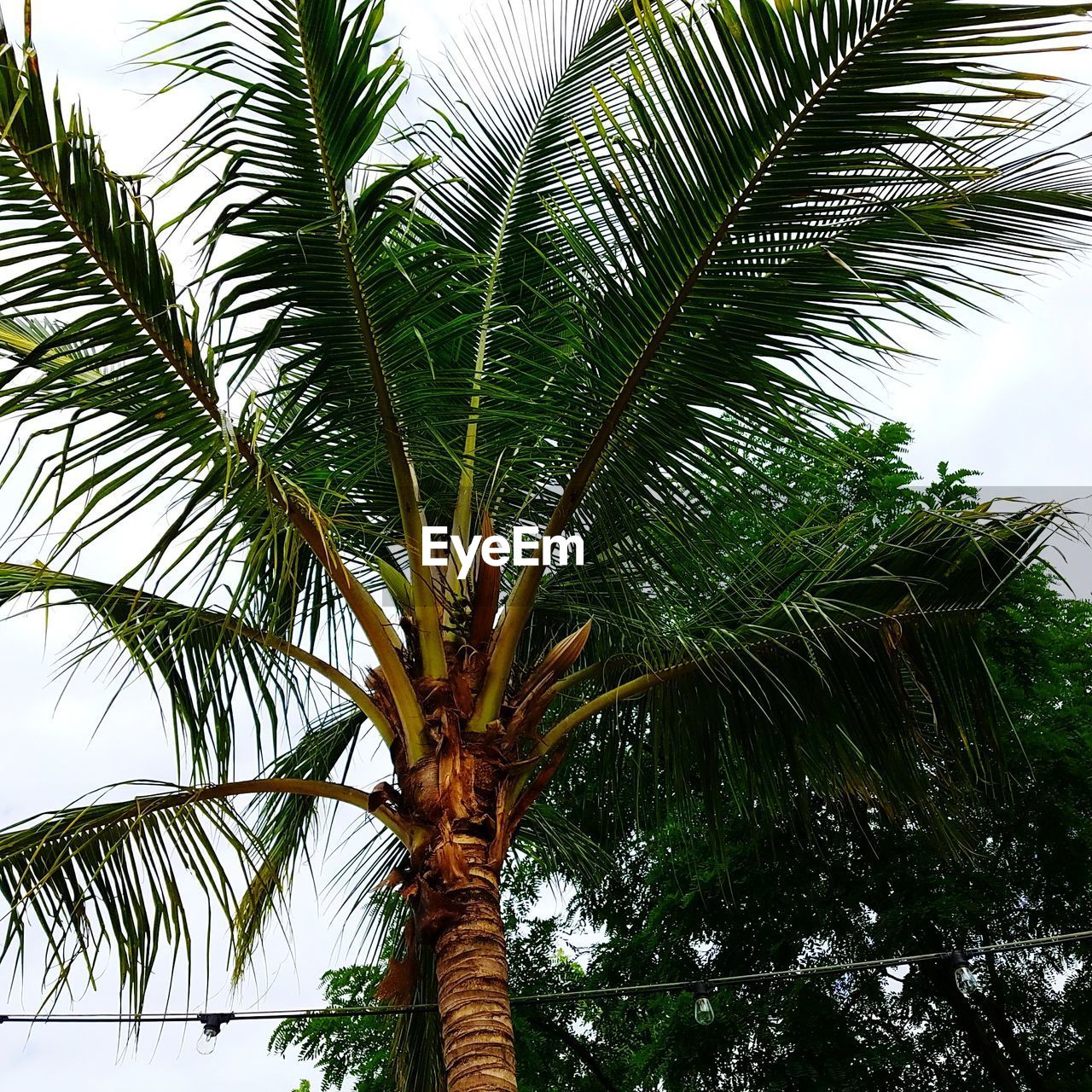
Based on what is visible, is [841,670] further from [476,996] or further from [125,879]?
[125,879]

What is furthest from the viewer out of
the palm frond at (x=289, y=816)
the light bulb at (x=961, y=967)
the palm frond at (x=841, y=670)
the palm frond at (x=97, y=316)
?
the light bulb at (x=961, y=967)

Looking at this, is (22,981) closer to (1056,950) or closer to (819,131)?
(819,131)

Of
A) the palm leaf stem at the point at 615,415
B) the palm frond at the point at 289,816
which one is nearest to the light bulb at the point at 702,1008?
the palm frond at the point at 289,816

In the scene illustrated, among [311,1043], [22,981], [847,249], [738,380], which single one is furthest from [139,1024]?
[311,1043]

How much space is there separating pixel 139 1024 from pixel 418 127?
3.80 metres

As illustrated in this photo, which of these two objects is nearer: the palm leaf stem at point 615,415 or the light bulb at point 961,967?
the palm leaf stem at point 615,415

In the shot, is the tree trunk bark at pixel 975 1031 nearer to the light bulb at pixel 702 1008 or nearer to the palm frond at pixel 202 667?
the light bulb at pixel 702 1008

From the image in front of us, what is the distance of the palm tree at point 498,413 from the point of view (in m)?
3.27

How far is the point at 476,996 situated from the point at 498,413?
187 centimetres

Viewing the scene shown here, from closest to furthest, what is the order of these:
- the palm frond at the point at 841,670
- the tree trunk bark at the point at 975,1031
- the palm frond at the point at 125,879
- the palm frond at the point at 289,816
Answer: the palm frond at the point at 125,879 < the palm frond at the point at 841,670 < the palm frond at the point at 289,816 < the tree trunk bark at the point at 975,1031

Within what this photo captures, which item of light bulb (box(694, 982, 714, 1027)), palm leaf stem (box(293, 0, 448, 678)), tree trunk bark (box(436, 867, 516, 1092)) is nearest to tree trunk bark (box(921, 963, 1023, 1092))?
light bulb (box(694, 982, 714, 1027))

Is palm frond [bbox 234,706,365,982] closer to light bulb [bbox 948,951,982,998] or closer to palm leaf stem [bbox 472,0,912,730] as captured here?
palm leaf stem [bbox 472,0,912,730]

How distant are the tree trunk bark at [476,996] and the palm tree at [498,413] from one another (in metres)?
0.01

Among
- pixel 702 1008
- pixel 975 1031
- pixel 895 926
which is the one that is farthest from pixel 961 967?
pixel 975 1031
